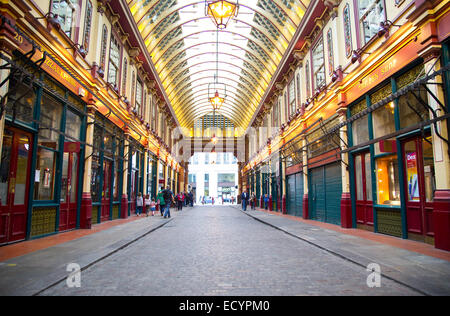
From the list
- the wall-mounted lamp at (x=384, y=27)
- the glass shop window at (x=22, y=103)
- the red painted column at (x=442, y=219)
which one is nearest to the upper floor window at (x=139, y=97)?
the glass shop window at (x=22, y=103)

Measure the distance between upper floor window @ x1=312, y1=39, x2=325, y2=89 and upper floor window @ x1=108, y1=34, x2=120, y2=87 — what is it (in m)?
9.92

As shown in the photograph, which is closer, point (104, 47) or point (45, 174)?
point (45, 174)

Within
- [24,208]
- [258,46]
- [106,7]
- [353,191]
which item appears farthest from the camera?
[258,46]

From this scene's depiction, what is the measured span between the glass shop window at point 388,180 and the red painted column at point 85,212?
1026cm

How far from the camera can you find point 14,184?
7.65 meters

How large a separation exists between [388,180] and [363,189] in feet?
5.43

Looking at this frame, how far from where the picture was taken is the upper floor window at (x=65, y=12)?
9.30 meters

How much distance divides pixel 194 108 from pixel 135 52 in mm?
21274

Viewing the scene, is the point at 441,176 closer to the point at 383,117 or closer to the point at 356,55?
the point at 383,117

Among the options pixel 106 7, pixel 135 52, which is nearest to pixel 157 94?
pixel 135 52

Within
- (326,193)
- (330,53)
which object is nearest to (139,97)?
(330,53)

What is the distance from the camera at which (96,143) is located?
525 inches

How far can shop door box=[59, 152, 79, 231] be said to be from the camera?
10.6 meters

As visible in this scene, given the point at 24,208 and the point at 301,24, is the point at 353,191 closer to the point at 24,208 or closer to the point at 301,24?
the point at 301,24
